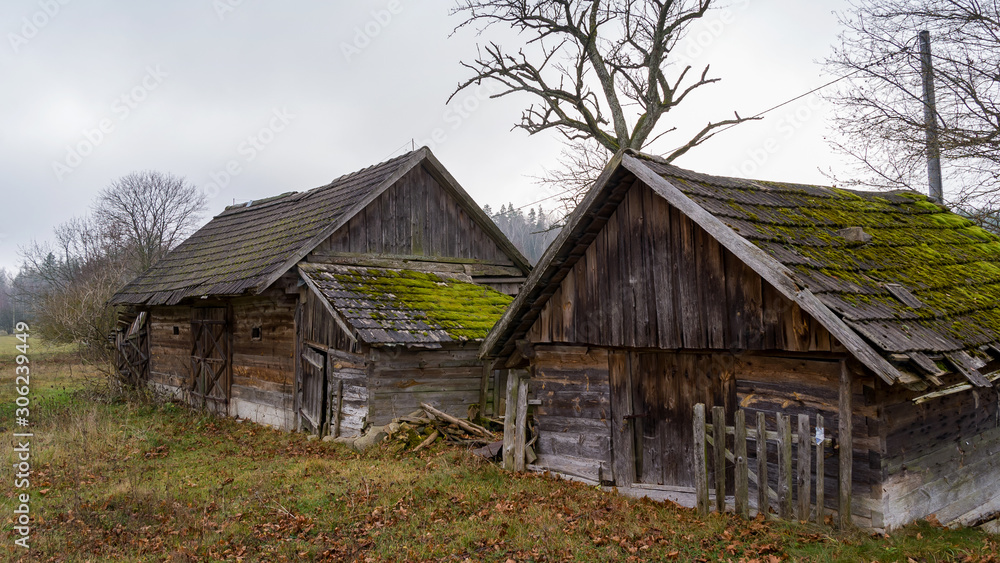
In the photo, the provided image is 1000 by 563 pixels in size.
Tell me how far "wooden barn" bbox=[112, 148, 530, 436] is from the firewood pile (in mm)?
316

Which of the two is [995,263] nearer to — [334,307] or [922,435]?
[922,435]

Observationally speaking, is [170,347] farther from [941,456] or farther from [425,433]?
[941,456]

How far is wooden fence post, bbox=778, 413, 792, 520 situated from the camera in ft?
20.2

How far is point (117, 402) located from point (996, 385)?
62.5 ft

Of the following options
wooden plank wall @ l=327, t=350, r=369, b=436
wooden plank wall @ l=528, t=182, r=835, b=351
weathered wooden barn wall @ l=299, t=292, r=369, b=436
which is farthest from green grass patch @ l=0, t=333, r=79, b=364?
wooden plank wall @ l=528, t=182, r=835, b=351

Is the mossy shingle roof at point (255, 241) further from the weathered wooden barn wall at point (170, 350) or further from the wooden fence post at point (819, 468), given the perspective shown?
the wooden fence post at point (819, 468)

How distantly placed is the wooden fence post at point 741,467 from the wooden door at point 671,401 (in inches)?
18.9

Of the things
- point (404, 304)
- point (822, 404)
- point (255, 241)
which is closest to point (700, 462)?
point (822, 404)

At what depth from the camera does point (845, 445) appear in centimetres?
593

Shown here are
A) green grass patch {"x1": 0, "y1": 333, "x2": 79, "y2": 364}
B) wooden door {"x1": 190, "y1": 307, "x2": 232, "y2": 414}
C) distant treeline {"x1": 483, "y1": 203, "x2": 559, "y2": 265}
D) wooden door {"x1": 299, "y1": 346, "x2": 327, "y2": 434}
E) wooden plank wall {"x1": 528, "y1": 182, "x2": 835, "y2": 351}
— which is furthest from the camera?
distant treeline {"x1": 483, "y1": 203, "x2": 559, "y2": 265}

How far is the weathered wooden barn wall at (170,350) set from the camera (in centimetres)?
1738

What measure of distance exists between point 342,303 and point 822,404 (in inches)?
320

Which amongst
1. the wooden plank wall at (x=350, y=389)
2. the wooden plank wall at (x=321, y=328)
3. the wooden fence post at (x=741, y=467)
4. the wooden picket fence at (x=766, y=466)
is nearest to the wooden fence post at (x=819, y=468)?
the wooden picket fence at (x=766, y=466)

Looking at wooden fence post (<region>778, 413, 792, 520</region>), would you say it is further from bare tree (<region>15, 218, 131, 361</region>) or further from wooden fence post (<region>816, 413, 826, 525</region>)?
bare tree (<region>15, 218, 131, 361</region>)
